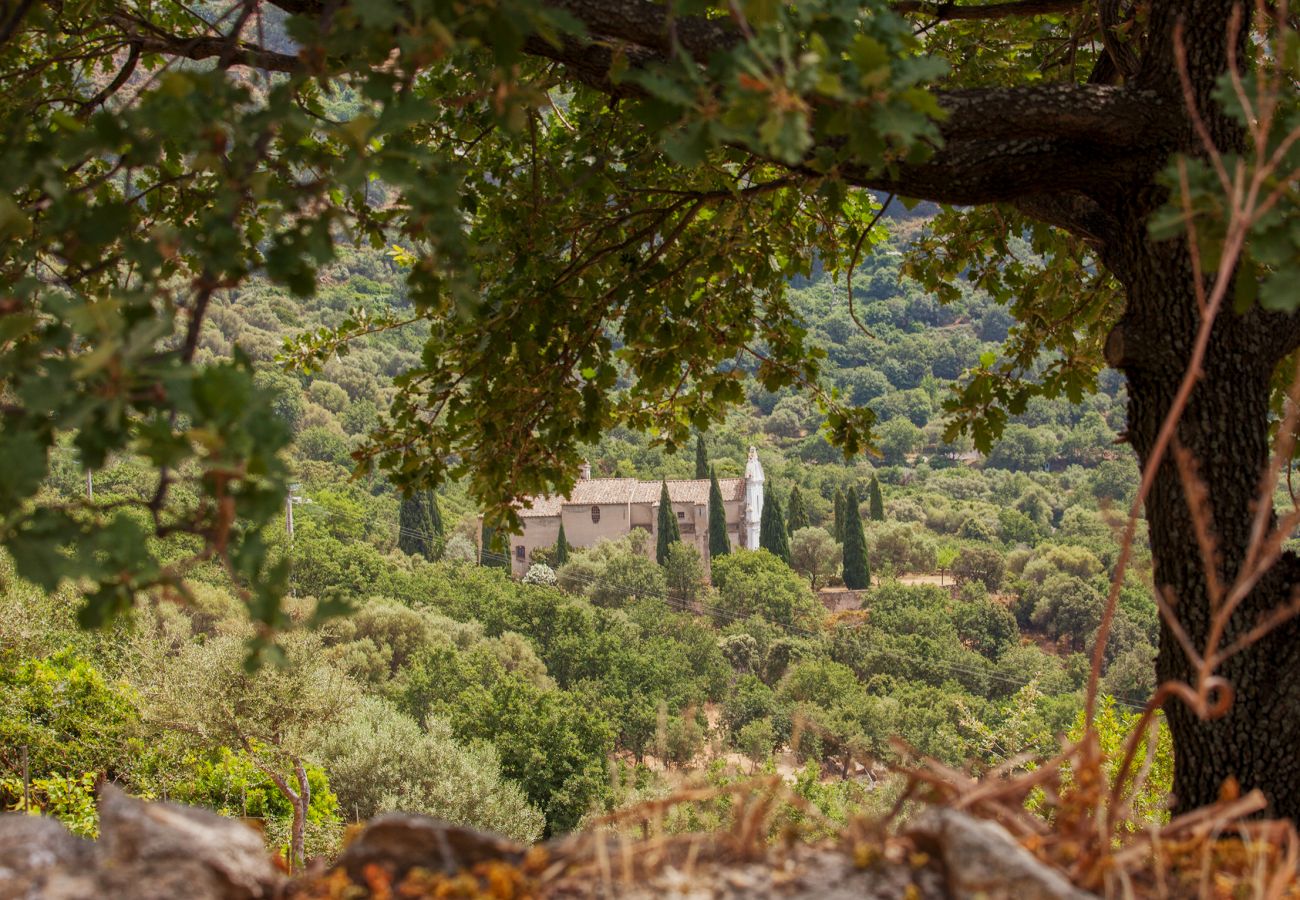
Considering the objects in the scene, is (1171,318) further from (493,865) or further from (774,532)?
(774,532)

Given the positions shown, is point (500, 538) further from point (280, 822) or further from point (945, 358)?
point (945, 358)

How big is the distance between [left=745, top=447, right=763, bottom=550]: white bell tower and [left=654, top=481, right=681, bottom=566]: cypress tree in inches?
215

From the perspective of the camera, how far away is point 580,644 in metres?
36.7

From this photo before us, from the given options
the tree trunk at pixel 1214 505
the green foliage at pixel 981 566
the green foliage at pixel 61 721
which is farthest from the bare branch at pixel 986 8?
the green foliage at pixel 981 566

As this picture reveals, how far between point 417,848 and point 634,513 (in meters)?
55.0

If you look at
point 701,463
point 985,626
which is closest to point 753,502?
point 701,463

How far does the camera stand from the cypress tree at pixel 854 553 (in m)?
49.8

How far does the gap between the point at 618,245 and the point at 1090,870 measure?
2907 mm

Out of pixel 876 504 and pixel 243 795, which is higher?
pixel 876 504

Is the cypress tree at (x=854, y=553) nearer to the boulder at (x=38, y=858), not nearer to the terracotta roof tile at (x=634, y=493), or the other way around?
the terracotta roof tile at (x=634, y=493)

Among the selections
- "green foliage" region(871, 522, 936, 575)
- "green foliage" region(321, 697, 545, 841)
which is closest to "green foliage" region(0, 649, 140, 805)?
"green foliage" region(321, 697, 545, 841)

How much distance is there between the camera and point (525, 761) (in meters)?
26.1

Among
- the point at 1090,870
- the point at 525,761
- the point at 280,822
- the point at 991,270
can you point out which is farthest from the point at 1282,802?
the point at 525,761

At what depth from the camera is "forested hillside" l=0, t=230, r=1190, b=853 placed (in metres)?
13.9
